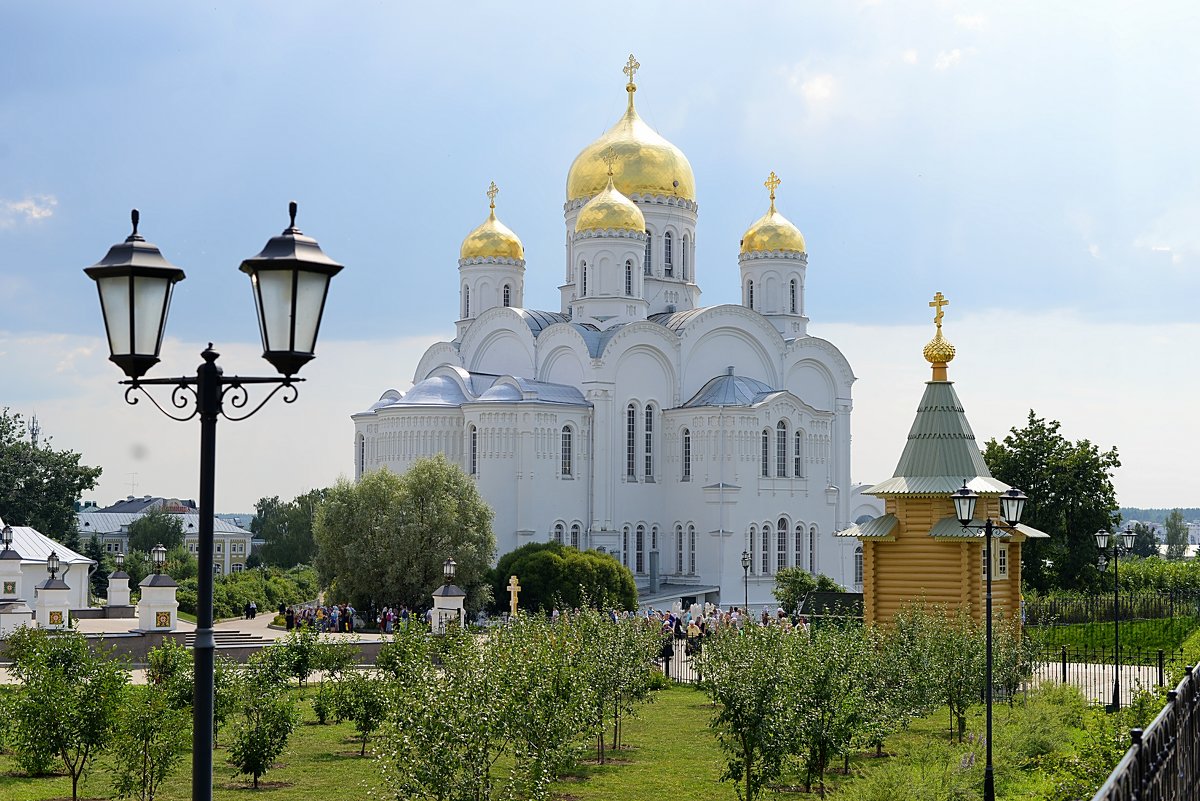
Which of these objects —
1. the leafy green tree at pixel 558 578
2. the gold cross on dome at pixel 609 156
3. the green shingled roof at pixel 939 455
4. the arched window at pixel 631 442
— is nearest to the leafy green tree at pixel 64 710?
the green shingled roof at pixel 939 455

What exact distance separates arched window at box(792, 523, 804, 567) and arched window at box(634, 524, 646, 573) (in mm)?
5208

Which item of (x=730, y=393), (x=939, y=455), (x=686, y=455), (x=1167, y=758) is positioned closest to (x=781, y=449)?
(x=730, y=393)

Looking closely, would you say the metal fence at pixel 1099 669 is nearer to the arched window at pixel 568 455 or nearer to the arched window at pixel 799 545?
the arched window at pixel 799 545

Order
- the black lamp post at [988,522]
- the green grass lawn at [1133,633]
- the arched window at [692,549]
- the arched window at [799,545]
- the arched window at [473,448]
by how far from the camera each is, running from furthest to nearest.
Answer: the arched window at [799,545], the arched window at [692,549], the arched window at [473,448], the green grass lawn at [1133,633], the black lamp post at [988,522]

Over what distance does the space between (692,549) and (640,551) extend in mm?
1726

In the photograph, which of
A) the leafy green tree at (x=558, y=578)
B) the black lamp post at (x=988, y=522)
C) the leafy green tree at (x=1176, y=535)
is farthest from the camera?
the leafy green tree at (x=1176, y=535)

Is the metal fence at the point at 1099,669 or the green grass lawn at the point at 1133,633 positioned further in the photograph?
the green grass lawn at the point at 1133,633

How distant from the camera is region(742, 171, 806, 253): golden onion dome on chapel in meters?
49.0

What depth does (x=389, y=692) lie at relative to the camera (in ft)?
37.8

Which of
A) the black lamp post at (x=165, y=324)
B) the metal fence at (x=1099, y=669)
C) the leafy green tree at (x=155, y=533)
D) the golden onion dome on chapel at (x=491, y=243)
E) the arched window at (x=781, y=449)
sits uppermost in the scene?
the golden onion dome on chapel at (x=491, y=243)

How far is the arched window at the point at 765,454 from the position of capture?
143 feet

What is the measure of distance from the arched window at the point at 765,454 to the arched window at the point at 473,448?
31.2ft

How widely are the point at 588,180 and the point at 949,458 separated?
2561cm

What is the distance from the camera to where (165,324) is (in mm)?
5676
